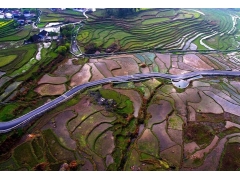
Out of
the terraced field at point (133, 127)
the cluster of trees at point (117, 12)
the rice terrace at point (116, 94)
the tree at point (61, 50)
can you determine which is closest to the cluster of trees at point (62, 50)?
the tree at point (61, 50)

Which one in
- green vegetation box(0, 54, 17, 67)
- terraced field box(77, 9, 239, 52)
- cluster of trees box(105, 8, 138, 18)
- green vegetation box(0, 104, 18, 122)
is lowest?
green vegetation box(0, 104, 18, 122)

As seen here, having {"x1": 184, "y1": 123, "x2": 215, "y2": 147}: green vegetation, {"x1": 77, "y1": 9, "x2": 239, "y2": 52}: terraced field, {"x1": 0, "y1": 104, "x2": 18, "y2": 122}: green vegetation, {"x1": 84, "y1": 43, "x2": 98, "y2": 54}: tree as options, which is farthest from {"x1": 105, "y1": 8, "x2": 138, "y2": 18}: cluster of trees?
{"x1": 184, "y1": 123, "x2": 215, "y2": 147}: green vegetation

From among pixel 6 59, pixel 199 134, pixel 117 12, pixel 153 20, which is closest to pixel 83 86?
pixel 6 59

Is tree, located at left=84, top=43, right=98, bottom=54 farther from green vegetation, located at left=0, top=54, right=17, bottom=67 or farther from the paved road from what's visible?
green vegetation, located at left=0, top=54, right=17, bottom=67

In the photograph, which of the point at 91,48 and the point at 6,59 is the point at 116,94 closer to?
the point at 91,48

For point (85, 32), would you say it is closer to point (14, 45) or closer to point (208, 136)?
point (14, 45)

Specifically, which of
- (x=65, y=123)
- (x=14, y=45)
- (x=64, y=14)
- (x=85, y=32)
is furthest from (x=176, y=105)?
(x=64, y=14)

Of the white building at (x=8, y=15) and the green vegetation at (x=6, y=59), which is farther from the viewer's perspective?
the white building at (x=8, y=15)

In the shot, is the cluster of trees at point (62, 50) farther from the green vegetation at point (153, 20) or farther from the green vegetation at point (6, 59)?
the green vegetation at point (153, 20)
